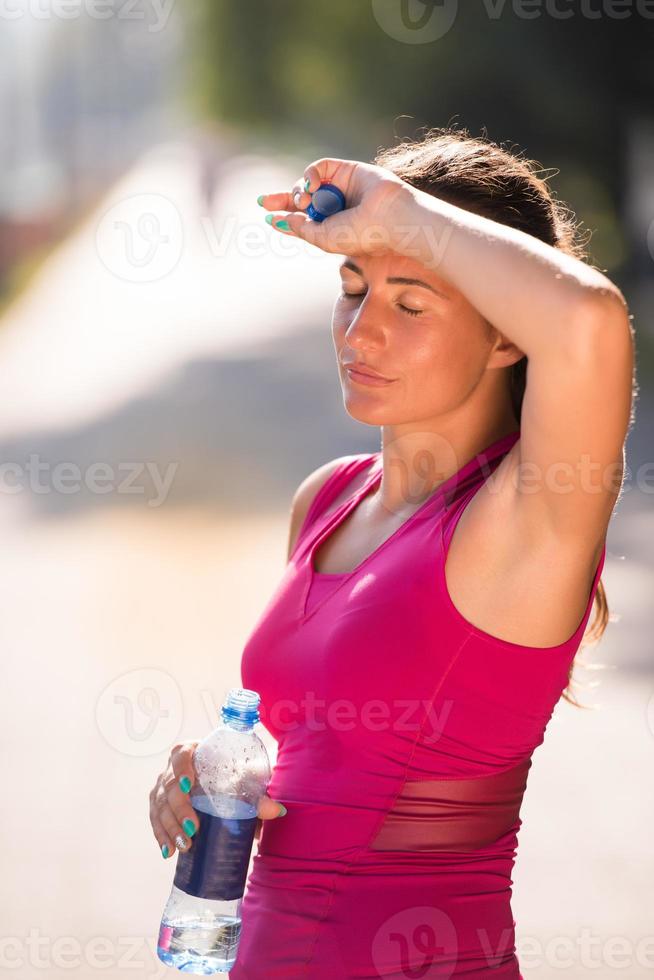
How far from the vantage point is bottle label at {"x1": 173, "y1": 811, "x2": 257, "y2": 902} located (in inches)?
74.4

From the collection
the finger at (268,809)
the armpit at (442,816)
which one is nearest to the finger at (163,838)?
the finger at (268,809)

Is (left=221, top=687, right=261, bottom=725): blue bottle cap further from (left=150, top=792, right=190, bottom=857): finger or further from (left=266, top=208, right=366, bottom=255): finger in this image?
(left=266, top=208, right=366, bottom=255): finger

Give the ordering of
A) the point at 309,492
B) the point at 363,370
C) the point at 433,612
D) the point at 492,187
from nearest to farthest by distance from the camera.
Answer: the point at 433,612
the point at 363,370
the point at 492,187
the point at 309,492

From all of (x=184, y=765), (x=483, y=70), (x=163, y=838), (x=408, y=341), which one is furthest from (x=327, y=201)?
(x=483, y=70)

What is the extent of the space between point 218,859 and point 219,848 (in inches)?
0.6

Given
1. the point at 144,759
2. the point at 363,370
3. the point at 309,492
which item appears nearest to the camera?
the point at 363,370

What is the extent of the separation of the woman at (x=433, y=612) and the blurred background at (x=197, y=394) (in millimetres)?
602

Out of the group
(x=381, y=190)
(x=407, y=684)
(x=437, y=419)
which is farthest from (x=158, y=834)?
(x=381, y=190)

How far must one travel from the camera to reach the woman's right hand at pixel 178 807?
1.92 m

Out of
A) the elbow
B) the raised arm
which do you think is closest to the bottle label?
the raised arm

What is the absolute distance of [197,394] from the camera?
13422 millimetres

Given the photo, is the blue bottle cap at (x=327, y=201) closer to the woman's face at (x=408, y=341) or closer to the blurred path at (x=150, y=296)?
the woman's face at (x=408, y=341)

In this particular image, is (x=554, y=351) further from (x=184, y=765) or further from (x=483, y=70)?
(x=483, y=70)

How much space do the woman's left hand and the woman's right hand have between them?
0.81 m
